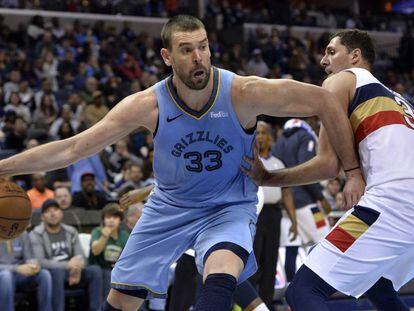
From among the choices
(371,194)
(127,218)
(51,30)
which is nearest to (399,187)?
(371,194)

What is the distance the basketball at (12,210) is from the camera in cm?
439

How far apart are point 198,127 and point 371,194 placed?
3.15 ft

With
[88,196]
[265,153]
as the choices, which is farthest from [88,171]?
[265,153]

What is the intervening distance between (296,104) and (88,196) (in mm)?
5486

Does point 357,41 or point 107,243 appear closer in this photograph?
point 357,41

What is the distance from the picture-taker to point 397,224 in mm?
3717

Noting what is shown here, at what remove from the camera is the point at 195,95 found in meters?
4.11

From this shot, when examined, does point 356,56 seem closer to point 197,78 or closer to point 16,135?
point 197,78

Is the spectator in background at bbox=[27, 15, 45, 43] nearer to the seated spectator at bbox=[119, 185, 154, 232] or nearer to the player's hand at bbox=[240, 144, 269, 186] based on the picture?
the seated spectator at bbox=[119, 185, 154, 232]

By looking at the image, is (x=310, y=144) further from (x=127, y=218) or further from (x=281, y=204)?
(x=127, y=218)

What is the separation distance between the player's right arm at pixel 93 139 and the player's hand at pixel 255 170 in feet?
1.82

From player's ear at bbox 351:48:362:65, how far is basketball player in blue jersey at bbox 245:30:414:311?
17 cm

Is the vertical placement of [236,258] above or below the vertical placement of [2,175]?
below

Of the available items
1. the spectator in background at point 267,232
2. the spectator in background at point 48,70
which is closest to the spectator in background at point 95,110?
the spectator in background at point 48,70
